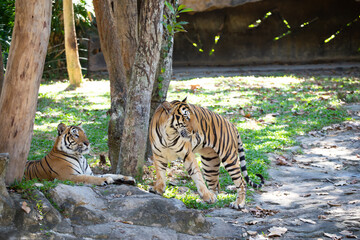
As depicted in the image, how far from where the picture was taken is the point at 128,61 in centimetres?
729

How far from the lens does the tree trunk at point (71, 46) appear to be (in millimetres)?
13727

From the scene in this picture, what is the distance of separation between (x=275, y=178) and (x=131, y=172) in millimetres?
2272

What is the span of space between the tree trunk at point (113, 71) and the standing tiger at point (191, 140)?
1.27 meters

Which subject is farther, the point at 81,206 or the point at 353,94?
the point at 353,94

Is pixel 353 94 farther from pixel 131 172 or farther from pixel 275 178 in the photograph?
pixel 131 172

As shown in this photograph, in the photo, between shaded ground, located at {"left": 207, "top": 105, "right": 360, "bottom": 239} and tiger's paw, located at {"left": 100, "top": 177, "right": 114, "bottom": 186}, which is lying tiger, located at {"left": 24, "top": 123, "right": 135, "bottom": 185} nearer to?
tiger's paw, located at {"left": 100, "top": 177, "right": 114, "bottom": 186}

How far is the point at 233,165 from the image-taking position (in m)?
6.11

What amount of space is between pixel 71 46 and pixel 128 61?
7.24m

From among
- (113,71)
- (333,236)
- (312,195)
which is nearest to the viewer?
(333,236)

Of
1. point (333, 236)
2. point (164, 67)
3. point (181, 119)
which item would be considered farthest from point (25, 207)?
point (164, 67)

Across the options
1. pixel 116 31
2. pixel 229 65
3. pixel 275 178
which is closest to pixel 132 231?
pixel 275 178

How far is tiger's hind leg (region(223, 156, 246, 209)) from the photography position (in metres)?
5.82

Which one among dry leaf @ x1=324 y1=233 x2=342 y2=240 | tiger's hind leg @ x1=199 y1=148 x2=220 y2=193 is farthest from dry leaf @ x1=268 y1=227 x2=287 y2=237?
tiger's hind leg @ x1=199 y1=148 x2=220 y2=193

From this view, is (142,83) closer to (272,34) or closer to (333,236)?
(333,236)
